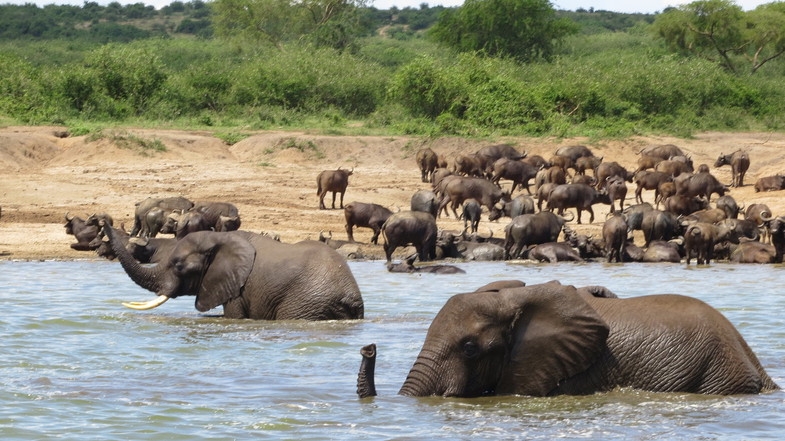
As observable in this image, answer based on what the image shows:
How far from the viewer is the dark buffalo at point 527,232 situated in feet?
66.5

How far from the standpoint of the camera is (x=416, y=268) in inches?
699

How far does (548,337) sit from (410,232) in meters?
12.4

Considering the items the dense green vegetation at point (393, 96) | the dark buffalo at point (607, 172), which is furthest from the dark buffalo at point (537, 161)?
the dense green vegetation at point (393, 96)

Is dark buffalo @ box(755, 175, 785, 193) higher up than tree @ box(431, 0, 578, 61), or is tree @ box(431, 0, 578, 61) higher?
tree @ box(431, 0, 578, 61)

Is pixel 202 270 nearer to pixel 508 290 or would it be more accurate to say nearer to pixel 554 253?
pixel 508 290

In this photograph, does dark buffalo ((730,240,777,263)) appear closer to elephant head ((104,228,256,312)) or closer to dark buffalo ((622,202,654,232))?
dark buffalo ((622,202,654,232))

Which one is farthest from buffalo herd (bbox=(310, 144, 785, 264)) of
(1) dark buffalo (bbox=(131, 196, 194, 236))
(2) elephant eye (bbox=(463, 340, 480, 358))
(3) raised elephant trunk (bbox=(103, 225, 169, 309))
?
(2) elephant eye (bbox=(463, 340, 480, 358))

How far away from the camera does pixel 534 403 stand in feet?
23.4

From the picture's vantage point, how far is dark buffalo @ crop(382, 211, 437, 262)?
19.2 meters

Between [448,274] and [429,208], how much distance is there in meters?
4.92

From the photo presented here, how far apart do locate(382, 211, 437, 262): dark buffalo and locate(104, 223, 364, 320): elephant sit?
7.88 m

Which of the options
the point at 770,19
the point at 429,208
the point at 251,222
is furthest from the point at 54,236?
the point at 770,19

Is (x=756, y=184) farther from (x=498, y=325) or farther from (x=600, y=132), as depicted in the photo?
(x=498, y=325)

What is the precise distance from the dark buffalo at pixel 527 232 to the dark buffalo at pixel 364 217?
2.07 m
